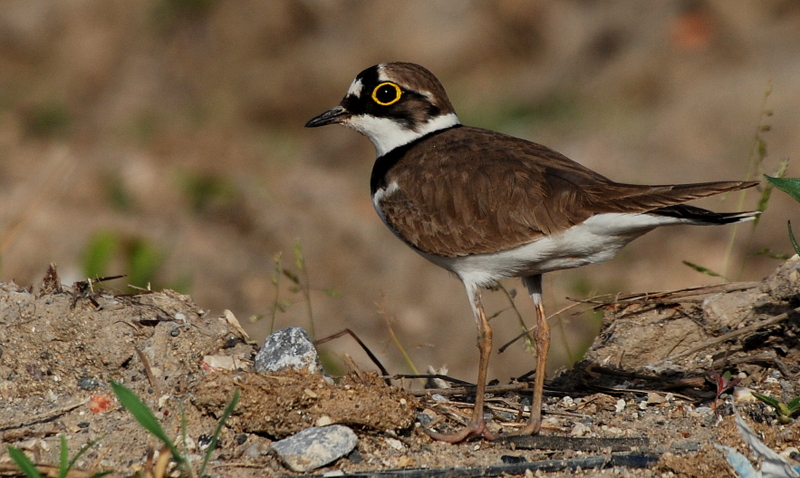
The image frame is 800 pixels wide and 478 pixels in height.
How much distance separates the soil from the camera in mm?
3463

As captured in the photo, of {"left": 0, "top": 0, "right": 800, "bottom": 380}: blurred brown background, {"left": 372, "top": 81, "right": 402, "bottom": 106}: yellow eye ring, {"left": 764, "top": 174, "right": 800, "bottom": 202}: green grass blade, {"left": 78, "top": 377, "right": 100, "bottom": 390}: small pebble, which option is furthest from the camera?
{"left": 0, "top": 0, "right": 800, "bottom": 380}: blurred brown background

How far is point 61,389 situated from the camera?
3.84m

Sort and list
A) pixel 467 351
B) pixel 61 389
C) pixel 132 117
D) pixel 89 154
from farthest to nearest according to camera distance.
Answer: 1. pixel 132 117
2. pixel 89 154
3. pixel 467 351
4. pixel 61 389

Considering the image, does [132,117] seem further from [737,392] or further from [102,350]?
[737,392]

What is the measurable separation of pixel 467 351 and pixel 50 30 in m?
7.61

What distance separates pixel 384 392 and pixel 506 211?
3.12 ft

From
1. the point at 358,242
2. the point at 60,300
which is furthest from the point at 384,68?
the point at 358,242

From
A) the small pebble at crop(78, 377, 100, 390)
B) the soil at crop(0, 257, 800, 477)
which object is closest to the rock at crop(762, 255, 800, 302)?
the soil at crop(0, 257, 800, 477)

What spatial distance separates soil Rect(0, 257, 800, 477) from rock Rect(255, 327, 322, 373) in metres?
0.10

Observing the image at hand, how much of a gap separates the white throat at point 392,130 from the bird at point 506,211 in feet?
0.33

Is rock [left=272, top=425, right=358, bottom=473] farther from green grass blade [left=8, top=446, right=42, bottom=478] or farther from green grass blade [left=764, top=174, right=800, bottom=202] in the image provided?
green grass blade [left=764, top=174, right=800, bottom=202]

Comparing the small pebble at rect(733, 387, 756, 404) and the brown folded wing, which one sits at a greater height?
the brown folded wing

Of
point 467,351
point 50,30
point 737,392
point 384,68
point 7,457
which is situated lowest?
point 467,351

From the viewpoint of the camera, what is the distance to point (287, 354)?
13.0 ft
